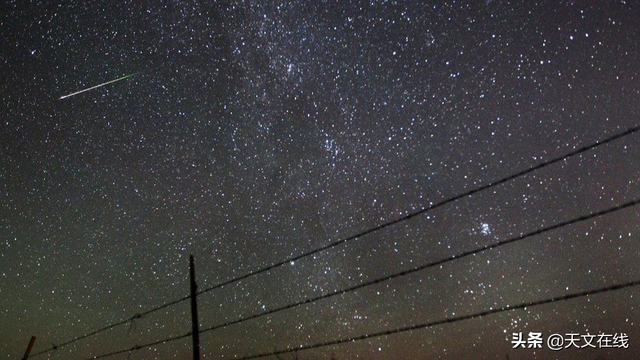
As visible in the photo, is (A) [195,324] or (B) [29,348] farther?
(B) [29,348]

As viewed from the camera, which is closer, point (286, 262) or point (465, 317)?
point (465, 317)

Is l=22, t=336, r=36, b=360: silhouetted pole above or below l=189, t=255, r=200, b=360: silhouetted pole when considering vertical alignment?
above

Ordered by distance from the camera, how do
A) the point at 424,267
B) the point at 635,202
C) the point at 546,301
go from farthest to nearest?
the point at 424,267 → the point at 546,301 → the point at 635,202

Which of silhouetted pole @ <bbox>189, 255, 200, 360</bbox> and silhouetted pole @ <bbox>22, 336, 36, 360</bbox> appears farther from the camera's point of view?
silhouetted pole @ <bbox>22, 336, 36, 360</bbox>

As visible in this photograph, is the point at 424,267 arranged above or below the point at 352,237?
below

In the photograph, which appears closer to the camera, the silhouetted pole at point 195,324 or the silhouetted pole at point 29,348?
the silhouetted pole at point 195,324

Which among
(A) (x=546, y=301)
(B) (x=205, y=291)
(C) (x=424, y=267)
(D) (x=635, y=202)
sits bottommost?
(A) (x=546, y=301)

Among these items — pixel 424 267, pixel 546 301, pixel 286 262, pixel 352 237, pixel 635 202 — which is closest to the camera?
pixel 635 202

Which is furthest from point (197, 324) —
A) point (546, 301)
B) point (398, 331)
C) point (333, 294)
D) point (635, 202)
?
point (635, 202)

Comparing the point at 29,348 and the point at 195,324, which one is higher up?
the point at 29,348

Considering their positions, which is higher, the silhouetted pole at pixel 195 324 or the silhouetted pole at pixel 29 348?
the silhouetted pole at pixel 29 348

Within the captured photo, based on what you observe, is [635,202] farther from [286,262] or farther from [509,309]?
[286,262]

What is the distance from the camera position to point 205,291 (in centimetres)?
722

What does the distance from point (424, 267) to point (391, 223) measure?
0.57 m
